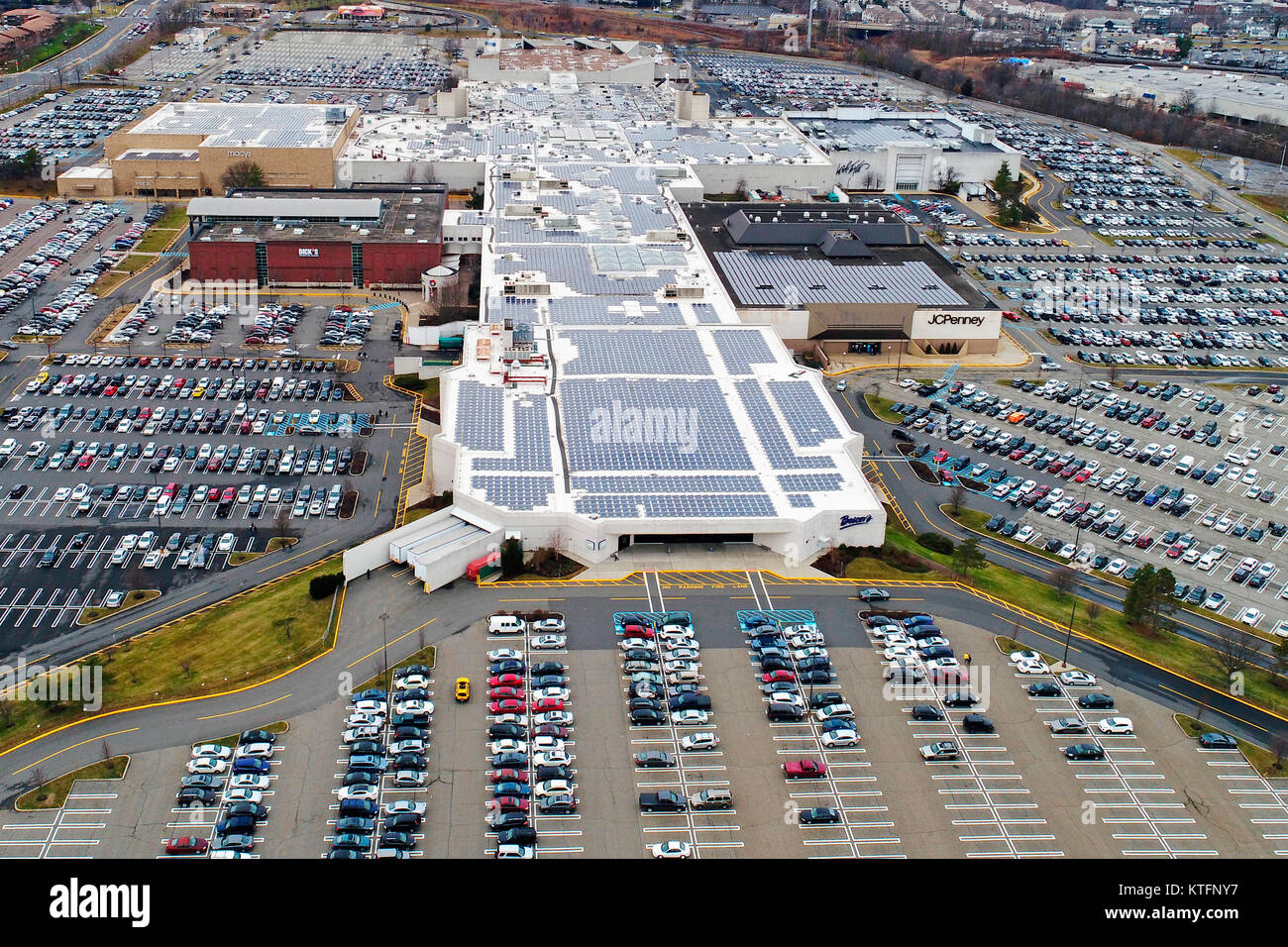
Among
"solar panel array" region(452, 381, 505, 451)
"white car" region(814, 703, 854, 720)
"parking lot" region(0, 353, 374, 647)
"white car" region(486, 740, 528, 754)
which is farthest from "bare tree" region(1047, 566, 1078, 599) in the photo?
"parking lot" region(0, 353, 374, 647)

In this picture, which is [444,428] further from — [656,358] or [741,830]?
[741,830]

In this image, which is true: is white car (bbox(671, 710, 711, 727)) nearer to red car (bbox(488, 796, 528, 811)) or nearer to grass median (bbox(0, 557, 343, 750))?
red car (bbox(488, 796, 528, 811))

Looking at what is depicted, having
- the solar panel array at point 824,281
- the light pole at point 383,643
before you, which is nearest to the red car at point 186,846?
the light pole at point 383,643

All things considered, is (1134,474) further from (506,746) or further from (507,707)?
(506,746)

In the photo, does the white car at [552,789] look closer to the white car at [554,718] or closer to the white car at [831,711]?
the white car at [554,718]
